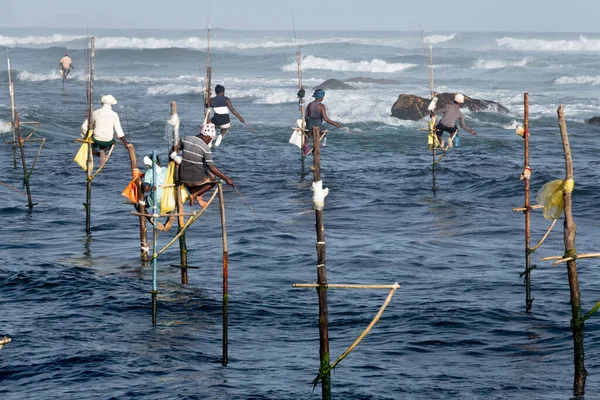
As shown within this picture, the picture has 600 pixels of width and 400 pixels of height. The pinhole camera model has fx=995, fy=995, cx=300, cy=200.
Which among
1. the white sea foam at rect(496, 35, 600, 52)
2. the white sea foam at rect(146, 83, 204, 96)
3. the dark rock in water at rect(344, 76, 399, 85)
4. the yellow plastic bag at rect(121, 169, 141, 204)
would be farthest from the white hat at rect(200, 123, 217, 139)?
the white sea foam at rect(496, 35, 600, 52)

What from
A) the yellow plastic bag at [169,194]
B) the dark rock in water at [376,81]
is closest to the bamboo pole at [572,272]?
the yellow plastic bag at [169,194]

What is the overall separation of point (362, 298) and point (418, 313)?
3.49 feet

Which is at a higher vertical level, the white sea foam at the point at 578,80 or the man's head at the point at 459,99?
the white sea foam at the point at 578,80

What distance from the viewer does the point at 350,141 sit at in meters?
29.3

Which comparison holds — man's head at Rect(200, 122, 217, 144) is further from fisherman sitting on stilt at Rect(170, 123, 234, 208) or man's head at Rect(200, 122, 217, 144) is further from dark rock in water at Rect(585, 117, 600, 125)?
dark rock in water at Rect(585, 117, 600, 125)

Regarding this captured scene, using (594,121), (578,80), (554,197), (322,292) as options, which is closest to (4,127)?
(594,121)

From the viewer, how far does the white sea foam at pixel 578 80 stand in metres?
51.0

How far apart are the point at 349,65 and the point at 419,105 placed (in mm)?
35618

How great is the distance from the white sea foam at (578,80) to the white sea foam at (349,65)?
14.8 metres

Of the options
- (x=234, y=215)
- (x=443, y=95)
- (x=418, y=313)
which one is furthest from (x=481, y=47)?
(x=418, y=313)

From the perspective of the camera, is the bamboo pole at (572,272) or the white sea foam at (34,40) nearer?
the bamboo pole at (572,272)

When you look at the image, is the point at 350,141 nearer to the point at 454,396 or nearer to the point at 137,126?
the point at 137,126

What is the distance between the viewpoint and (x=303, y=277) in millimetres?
14852

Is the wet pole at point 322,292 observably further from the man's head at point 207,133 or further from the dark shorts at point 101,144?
the dark shorts at point 101,144
